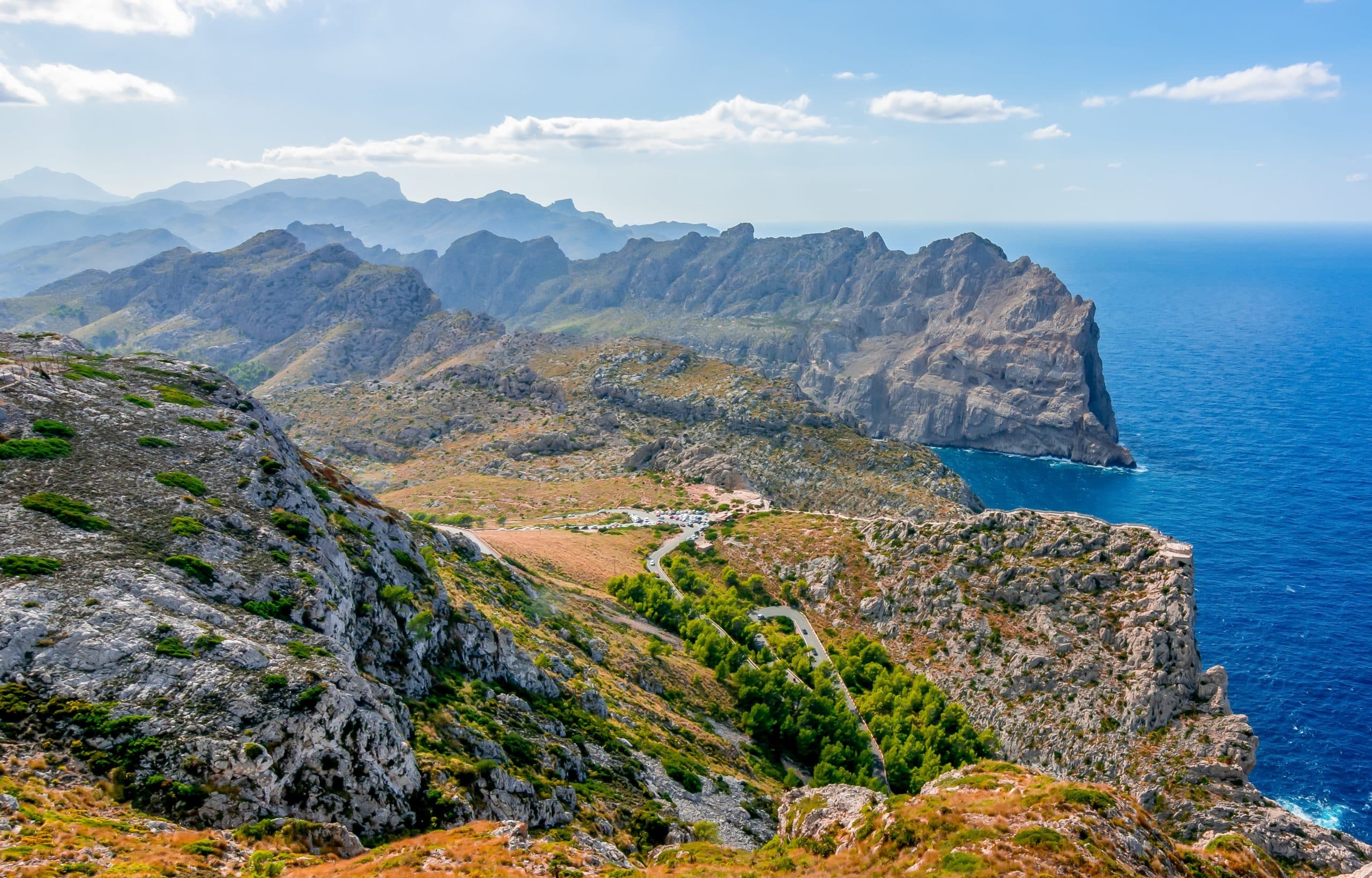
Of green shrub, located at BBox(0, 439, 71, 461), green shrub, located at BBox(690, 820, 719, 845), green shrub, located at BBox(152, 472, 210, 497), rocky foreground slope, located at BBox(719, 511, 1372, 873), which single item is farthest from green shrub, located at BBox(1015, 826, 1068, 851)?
green shrub, located at BBox(0, 439, 71, 461)

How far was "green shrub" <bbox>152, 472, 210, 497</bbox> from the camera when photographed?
43.7 metres

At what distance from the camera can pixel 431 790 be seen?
34500mm

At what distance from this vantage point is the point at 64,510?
37719 mm

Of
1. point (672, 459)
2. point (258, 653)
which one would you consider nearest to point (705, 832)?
point (258, 653)

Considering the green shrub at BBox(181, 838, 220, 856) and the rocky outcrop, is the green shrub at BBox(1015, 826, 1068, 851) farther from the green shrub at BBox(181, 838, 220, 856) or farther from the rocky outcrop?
the rocky outcrop

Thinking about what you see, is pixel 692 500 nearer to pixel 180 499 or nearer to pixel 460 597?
pixel 460 597

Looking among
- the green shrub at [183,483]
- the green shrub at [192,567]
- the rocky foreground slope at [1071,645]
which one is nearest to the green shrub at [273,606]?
the green shrub at [192,567]

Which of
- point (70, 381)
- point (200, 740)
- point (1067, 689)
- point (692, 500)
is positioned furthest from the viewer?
point (692, 500)

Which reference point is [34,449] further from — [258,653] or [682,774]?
[682,774]

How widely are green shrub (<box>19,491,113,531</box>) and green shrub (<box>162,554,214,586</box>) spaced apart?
424cm

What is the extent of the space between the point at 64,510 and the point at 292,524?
434 inches

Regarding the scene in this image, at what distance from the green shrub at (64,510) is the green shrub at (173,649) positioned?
10.5 m

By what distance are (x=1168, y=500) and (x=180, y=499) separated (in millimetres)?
212166

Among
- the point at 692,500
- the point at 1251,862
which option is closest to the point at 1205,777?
the point at 1251,862
